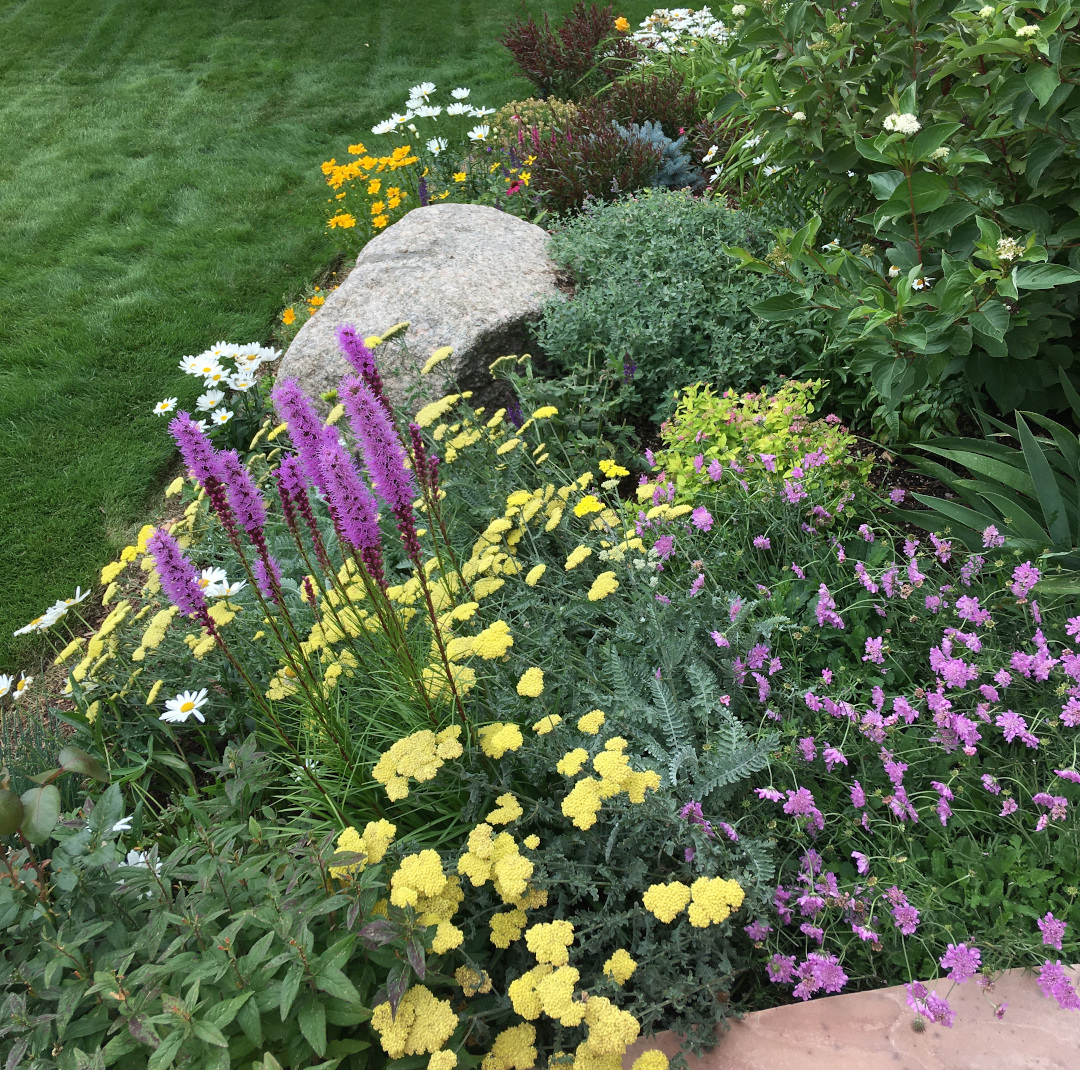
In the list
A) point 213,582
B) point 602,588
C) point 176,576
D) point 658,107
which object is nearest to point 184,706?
point 213,582

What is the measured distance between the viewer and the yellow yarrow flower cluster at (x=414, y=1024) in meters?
1.59

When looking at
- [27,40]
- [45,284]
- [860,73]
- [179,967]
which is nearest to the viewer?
[179,967]

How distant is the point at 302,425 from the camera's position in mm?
1707

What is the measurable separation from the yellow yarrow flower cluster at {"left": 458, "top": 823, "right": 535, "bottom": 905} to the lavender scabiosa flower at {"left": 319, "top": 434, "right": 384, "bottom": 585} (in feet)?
2.10

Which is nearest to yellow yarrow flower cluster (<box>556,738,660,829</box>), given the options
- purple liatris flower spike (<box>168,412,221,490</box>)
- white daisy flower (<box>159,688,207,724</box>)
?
purple liatris flower spike (<box>168,412,221,490</box>)

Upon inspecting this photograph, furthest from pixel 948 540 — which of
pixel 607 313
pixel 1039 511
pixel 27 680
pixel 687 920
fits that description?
pixel 27 680

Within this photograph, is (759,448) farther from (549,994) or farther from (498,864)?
(549,994)

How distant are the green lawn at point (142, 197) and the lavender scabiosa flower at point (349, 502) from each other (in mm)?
3056

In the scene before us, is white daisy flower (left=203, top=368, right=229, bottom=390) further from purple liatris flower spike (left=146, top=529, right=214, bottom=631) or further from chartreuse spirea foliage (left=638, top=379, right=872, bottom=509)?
purple liatris flower spike (left=146, top=529, right=214, bottom=631)

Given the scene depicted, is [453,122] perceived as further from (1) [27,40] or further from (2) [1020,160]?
(1) [27,40]

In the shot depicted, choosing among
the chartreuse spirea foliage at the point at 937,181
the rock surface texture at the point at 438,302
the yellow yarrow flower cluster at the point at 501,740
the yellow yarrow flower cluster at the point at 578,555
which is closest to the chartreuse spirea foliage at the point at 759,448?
the chartreuse spirea foliage at the point at 937,181

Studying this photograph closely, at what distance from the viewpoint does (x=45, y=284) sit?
666cm

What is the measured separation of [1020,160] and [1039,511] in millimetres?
1110

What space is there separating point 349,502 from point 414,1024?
42.7 inches
